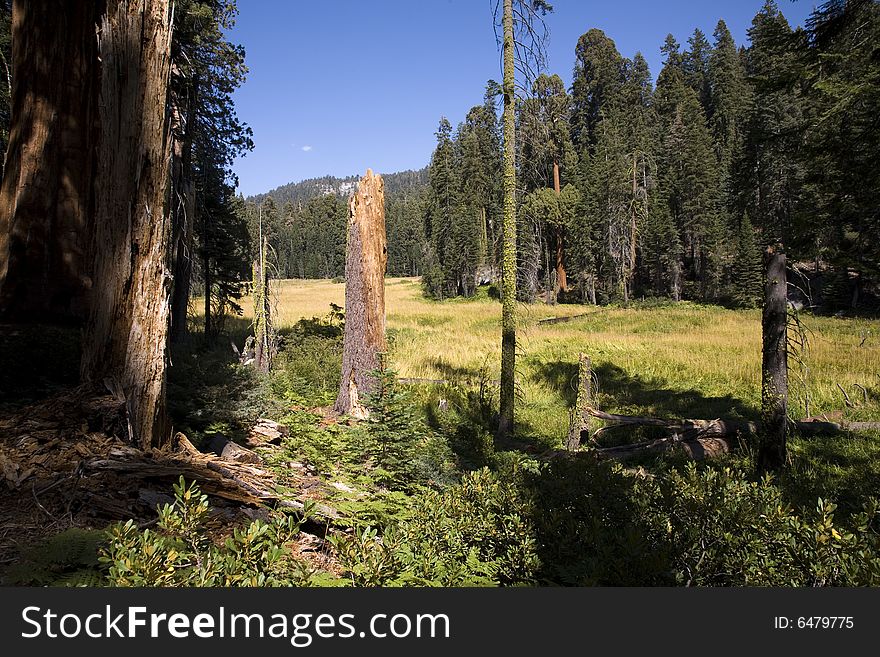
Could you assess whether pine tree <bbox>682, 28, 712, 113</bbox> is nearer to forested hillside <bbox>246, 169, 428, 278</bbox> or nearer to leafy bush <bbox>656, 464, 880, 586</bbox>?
forested hillside <bbox>246, 169, 428, 278</bbox>


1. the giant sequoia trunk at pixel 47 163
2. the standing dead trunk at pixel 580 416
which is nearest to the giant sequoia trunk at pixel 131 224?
the giant sequoia trunk at pixel 47 163

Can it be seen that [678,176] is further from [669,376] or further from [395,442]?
[395,442]

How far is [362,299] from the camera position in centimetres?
866

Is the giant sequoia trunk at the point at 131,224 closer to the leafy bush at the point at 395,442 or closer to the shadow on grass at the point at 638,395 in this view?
the leafy bush at the point at 395,442

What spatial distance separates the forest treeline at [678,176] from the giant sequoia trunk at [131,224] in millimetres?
7549

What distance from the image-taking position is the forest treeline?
7160mm

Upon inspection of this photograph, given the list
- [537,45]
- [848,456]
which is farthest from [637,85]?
[848,456]

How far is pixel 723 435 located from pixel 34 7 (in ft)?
42.1

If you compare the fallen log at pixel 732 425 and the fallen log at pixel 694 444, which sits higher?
the fallen log at pixel 732 425

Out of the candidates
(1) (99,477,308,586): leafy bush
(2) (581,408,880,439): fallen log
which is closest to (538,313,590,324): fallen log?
(2) (581,408,880,439): fallen log

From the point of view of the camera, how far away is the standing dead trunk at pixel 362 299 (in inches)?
340

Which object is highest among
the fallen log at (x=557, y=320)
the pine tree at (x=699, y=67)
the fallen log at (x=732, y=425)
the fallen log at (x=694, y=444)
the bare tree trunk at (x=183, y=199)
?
the pine tree at (x=699, y=67)

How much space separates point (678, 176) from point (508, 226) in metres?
40.8

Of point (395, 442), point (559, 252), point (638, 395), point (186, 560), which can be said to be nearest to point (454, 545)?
point (186, 560)
